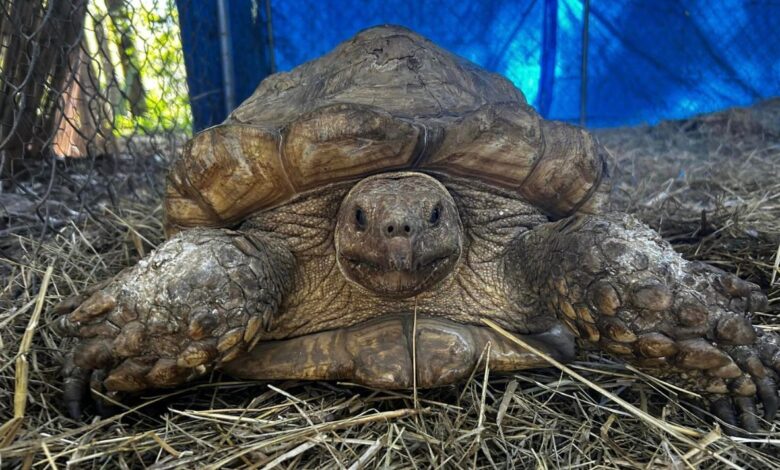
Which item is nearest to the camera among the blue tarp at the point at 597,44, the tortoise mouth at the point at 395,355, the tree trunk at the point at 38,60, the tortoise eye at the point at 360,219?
the tortoise mouth at the point at 395,355

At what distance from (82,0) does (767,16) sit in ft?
24.5

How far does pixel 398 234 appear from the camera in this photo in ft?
5.97

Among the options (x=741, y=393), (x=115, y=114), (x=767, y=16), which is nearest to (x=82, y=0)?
(x=115, y=114)

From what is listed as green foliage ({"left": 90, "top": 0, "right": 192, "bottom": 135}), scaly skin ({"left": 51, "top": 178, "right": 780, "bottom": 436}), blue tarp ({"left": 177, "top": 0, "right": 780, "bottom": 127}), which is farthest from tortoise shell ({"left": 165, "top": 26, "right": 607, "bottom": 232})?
blue tarp ({"left": 177, "top": 0, "right": 780, "bottom": 127})

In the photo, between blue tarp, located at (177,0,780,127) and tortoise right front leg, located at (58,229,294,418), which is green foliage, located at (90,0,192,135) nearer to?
blue tarp, located at (177,0,780,127)

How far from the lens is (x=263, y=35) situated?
6.12 m

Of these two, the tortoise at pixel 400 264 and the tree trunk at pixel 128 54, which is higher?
the tree trunk at pixel 128 54

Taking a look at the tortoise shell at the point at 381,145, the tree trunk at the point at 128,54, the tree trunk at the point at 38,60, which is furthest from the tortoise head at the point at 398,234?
the tree trunk at the point at 128,54

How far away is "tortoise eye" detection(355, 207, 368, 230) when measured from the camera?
6.49 ft

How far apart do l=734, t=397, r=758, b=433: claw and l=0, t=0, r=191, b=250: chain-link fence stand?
319 centimetres

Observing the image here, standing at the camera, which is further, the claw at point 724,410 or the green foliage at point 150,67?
the green foliage at point 150,67

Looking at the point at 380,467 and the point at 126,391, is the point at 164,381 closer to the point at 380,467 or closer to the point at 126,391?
Answer: the point at 126,391

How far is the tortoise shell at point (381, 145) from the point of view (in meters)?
1.99

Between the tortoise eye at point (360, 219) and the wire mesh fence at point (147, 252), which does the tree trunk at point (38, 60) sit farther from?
the tortoise eye at point (360, 219)
